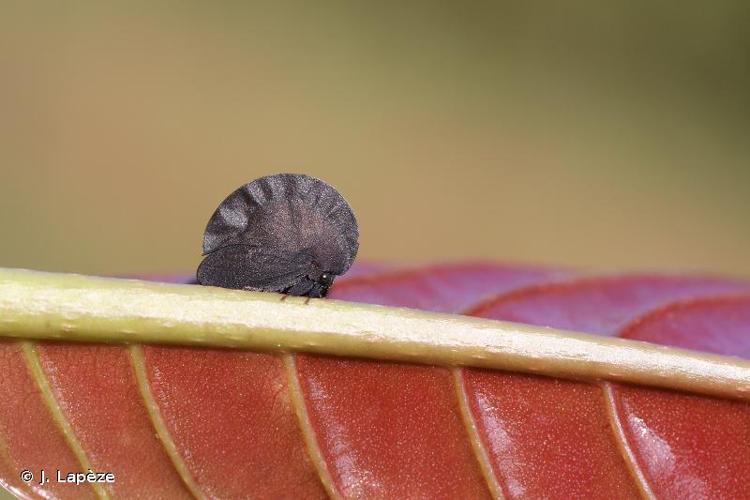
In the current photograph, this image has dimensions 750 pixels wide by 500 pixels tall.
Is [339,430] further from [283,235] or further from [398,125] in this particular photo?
[398,125]

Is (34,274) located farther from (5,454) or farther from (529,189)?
(529,189)

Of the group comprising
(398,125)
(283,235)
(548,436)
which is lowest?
(548,436)

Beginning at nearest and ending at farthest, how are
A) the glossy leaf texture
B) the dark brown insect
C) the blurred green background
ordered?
the glossy leaf texture → the dark brown insect → the blurred green background

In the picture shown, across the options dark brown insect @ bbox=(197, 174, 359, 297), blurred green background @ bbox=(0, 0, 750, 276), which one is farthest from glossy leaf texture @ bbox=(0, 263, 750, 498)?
blurred green background @ bbox=(0, 0, 750, 276)

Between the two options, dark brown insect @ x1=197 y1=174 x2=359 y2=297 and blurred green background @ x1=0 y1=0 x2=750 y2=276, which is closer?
dark brown insect @ x1=197 y1=174 x2=359 y2=297

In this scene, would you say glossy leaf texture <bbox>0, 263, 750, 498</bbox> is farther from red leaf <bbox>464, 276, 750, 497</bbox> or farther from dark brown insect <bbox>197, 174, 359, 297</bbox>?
dark brown insect <bbox>197, 174, 359, 297</bbox>

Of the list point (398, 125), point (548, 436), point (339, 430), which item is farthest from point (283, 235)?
point (398, 125)
